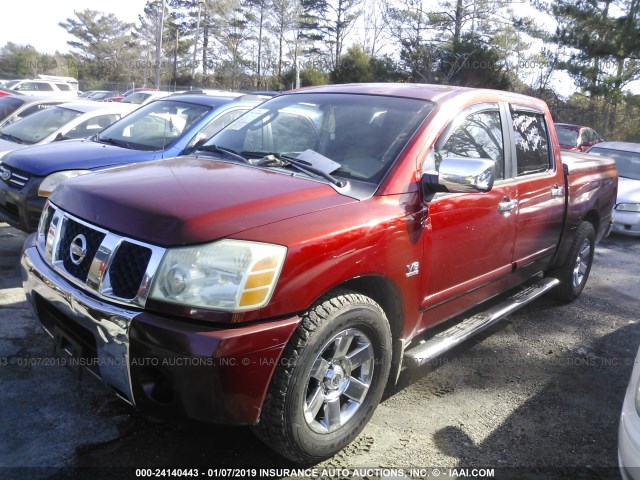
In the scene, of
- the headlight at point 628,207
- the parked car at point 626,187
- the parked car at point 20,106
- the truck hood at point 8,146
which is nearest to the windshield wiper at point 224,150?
the truck hood at point 8,146

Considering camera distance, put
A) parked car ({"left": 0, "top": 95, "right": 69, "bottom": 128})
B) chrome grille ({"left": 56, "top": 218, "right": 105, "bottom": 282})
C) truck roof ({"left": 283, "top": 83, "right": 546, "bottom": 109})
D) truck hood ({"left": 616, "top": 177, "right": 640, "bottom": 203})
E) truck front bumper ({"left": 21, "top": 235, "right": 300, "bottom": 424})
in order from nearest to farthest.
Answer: truck front bumper ({"left": 21, "top": 235, "right": 300, "bottom": 424})
chrome grille ({"left": 56, "top": 218, "right": 105, "bottom": 282})
truck roof ({"left": 283, "top": 83, "right": 546, "bottom": 109})
truck hood ({"left": 616, "top": 177, "right": 640, "bottom": 203})
parked car ({"left": 0, "top": 95, "right": 69, "bottom": 128})

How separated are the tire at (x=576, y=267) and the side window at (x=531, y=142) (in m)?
0.98

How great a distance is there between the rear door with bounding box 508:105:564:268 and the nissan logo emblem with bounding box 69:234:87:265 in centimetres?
282

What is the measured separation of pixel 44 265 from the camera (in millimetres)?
2787

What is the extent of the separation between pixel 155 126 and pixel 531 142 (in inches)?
157

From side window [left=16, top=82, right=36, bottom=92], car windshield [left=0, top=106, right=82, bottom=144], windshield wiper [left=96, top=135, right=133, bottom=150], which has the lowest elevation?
windshield wiper [left=96, top=135, right=133, bottom=150]

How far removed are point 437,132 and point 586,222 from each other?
2.74 meters

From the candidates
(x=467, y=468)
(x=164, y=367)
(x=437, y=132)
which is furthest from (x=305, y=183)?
(x=467, y=468)

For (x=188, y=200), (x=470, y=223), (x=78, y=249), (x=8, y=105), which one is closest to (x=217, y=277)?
(x=188, y=200)

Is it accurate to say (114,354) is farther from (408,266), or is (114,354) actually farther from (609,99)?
(609,99)

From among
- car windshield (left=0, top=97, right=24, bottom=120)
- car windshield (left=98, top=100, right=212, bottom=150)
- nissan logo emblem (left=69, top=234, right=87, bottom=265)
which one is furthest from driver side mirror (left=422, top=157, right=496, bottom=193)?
car windshield (left=0, top=97, right=24, bottom=120)

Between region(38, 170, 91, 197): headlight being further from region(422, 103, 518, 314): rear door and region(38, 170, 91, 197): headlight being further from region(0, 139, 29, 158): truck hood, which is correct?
region(422, 103, 518, 314): rear door

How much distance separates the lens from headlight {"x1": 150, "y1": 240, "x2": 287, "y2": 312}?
2.21 m

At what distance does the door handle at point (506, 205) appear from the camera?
11.9 ft
